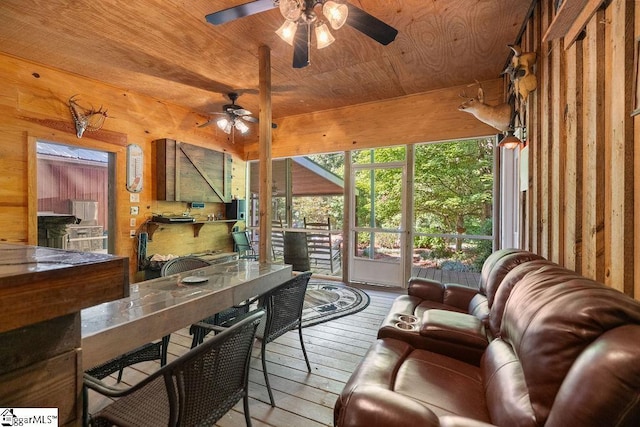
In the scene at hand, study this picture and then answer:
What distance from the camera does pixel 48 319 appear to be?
1.45ft

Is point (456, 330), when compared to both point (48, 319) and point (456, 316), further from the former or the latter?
point (48, 319)

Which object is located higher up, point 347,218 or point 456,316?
point 347,218

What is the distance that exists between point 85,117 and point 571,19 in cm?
499

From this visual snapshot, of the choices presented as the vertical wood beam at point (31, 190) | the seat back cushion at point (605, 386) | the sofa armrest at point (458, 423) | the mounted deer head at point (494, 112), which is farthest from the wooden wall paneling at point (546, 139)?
the vertical wood beam at point (31, 190)

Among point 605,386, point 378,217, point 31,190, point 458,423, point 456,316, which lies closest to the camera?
point 605,386

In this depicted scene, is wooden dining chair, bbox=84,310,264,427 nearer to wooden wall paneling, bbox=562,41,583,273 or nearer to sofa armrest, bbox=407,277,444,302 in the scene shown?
sofa armrest, bbox=407,277,444,302

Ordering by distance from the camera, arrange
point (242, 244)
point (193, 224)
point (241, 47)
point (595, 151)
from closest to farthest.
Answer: point (595, 151) < point (241, 47) < point (193, 224) < point (242, 244)

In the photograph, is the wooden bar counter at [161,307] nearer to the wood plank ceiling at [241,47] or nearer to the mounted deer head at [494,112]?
the wood plank ceiling at [241,47]

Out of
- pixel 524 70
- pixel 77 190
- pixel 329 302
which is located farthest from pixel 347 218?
pixel 77 190

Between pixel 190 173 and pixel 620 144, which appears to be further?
pixel 190 173

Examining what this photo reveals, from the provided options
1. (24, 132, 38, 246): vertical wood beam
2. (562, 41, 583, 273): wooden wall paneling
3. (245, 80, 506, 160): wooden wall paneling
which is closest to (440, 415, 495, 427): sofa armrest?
(562, 41, 583, 273): wooden wall paneling

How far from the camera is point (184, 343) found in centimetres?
270

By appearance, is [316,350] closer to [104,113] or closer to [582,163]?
[582,163]

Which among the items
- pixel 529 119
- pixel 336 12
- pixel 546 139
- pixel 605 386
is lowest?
pixel 605 386
